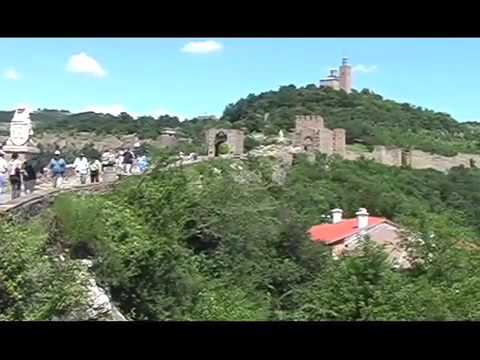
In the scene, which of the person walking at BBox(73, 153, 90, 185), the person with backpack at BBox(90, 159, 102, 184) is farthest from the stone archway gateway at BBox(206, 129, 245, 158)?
the person walking at BBox(73, 153, 90, 185)

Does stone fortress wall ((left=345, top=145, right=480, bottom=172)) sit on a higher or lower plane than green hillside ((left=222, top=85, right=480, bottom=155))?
lower

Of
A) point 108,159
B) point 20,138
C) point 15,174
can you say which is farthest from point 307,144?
point 15,174

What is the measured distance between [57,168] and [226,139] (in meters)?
11.3

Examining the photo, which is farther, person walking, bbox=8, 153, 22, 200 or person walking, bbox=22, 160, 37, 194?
person walking, bbox=22, 160, 37, 194

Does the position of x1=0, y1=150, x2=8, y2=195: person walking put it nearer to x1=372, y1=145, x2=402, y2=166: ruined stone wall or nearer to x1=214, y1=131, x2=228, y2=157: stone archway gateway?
x1=214, y1=131, x2=228, y2=157: stone archway gateway

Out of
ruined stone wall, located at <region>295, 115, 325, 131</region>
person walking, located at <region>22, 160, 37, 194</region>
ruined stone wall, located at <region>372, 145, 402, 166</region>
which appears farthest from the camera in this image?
ruined stone wall, located at <region>295, 115, 325, 131</region>

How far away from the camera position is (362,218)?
1556 centimetres

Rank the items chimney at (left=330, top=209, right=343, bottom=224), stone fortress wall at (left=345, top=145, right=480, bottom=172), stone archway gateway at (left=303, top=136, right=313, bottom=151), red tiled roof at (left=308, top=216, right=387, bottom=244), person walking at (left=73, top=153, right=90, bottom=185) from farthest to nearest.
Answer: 1. stone archway gateway at (left=303, top=136, right=313, bottom=151)
2. stone fortress wall at (left=345, top=145, right=480, bottom=172)
3. chimney at (left=330, top=209, right=343, bottom=224)
4. red tiled roof at (left=308, top=216, right=387, bottom=244)
5. person walking at (left=73, top=153, right=90, bottom=185)

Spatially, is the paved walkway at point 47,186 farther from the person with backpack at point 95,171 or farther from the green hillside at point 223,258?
the person with backpack at point 95,171

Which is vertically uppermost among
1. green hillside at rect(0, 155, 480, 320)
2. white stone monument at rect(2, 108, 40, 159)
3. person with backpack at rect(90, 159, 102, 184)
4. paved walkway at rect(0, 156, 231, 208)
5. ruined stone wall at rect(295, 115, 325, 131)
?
ruined stone wall at rect(295, 115, 325, 131)

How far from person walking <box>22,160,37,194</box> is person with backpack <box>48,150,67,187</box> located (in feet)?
0.94

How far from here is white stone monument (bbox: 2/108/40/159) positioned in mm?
11148
